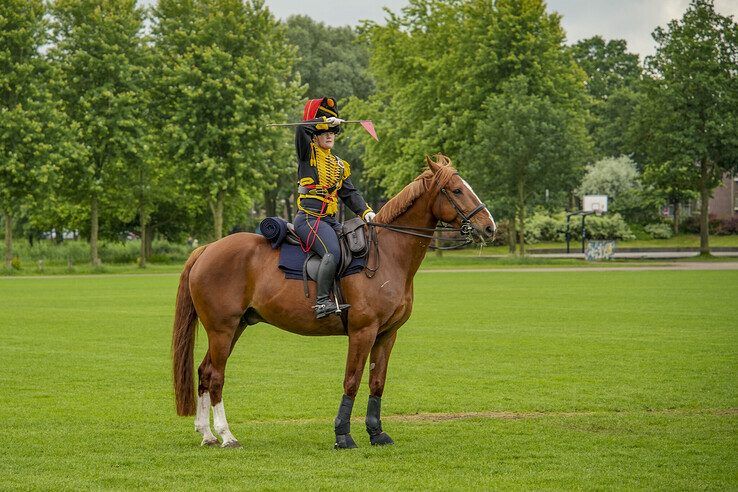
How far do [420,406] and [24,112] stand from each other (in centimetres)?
4686

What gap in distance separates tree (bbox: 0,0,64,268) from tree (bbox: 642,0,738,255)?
40057mm

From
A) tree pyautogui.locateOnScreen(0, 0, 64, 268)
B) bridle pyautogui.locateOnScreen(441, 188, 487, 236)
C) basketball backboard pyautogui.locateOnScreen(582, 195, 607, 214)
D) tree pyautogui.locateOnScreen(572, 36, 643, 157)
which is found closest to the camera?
bridle pyautogui.locateOnScreen(441, 188, 487, 236)

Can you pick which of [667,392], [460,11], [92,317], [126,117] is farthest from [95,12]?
[667,392]

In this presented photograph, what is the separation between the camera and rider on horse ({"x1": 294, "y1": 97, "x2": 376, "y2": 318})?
11805 millimetres

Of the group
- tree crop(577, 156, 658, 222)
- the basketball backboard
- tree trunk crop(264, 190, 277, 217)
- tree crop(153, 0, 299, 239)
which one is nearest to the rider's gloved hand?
tree crop(153, 0, 299, 239)

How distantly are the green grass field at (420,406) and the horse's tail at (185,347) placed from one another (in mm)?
517

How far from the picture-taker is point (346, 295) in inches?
467

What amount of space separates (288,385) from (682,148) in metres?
58.7

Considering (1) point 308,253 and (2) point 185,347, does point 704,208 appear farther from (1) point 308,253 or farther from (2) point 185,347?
(2) point 185,347

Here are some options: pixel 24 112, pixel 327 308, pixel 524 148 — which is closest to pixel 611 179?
pixel 524 148

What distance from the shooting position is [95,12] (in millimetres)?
60125

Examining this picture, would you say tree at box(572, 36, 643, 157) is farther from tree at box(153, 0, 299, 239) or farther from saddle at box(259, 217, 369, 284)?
saddle at box(259, 217, 369, 284)

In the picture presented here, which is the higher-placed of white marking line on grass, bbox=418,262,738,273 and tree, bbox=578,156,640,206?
tree, bbox=578,156,640,206

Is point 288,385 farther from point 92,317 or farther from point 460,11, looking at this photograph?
point 460,11
